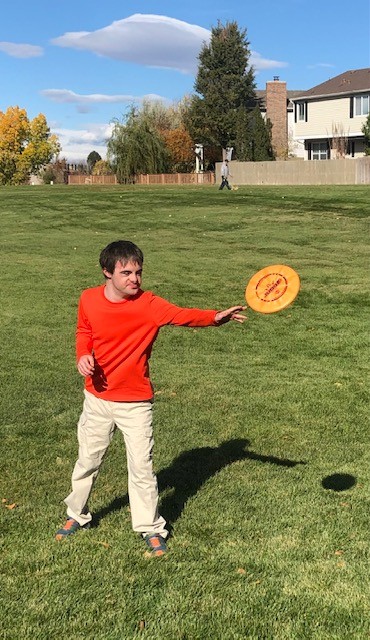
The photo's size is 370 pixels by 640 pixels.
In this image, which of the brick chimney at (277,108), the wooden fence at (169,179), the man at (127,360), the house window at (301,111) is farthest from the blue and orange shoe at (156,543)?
the brick chimney at (277,108)

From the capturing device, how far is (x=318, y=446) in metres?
6.34

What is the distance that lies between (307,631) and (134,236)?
684 inches

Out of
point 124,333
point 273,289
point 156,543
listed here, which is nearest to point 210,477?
point 156,543

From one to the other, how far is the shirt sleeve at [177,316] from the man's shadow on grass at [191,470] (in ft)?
4.66

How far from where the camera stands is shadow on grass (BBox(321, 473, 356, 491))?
539 centimetres

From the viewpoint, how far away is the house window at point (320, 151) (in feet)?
203

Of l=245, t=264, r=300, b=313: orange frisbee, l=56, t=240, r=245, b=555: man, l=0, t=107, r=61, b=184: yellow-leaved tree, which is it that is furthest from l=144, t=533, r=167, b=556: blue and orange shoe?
l=0, t=107, r=61, b=184: yellow-leaved tree

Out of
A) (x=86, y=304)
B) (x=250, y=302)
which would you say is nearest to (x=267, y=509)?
(x=250, y=302)

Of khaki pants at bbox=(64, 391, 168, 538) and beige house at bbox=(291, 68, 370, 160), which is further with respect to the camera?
beige house at bbox=(291, 68, 370, 160)

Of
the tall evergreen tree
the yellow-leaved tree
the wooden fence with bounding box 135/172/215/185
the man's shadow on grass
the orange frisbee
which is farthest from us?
the yellow-leaved tree

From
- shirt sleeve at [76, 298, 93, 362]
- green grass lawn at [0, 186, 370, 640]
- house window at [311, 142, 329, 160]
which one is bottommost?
green grass lawn at [0, 186, 370, 640]

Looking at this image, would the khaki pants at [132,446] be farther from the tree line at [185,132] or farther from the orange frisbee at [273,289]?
the tree line at [185,132]

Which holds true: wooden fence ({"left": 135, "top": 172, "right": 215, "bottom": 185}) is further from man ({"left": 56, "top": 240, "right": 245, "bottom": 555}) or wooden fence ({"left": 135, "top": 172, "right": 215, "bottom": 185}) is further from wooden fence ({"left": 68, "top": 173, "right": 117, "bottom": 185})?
man ({"left": 56, "top": 240, "right": 245, "bottom": 555})

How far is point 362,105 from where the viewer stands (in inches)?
2267
